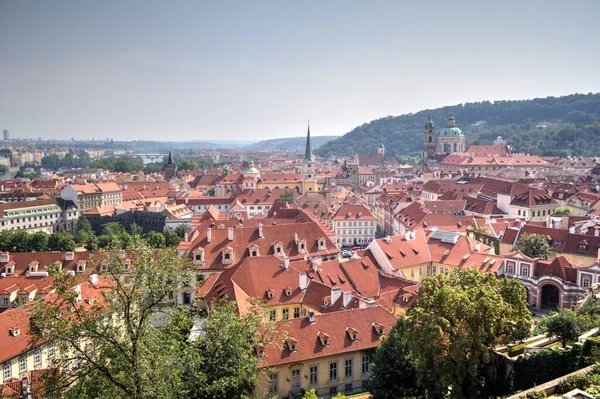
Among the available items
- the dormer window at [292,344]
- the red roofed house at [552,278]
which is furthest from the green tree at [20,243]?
the red roofed house at [552,278]

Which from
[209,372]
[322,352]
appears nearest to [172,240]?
[322,352]

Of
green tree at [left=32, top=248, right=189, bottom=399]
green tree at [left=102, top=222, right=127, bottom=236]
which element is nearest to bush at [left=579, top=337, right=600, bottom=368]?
green tree at [left=32, top=248, right=189, bottom=399]

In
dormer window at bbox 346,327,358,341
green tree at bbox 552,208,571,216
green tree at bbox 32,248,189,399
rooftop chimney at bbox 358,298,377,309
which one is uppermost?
green tree at bbox 32,248,189,399

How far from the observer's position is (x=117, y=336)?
2053cm

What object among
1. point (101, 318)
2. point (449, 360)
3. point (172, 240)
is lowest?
point (172, 240)

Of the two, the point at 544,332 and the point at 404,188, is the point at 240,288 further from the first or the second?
the point at 404,188

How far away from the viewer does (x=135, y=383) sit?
65.2ft

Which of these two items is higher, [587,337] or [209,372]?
[587,337]

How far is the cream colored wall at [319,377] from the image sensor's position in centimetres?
2984

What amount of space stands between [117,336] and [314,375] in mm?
14676

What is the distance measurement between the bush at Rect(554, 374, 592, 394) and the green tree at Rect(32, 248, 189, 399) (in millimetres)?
15222

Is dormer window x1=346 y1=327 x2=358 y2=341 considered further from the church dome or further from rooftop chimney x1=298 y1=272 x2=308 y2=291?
the church dome

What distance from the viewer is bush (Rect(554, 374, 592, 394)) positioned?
20.1m

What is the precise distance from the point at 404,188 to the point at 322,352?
8903 cm
